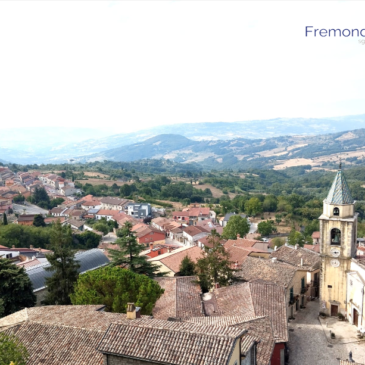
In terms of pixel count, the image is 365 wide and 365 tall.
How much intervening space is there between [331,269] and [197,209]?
62860 mm

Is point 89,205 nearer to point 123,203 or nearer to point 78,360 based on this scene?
point 123,203

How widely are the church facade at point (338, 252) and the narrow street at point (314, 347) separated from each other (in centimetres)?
201

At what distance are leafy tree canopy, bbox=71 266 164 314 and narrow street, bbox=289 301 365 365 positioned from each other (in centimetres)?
842

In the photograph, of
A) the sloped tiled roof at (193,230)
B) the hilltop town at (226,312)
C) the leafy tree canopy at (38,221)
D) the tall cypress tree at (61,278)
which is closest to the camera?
the hilltop town at (226,312)

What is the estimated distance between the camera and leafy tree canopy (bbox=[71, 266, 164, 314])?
19608 mm

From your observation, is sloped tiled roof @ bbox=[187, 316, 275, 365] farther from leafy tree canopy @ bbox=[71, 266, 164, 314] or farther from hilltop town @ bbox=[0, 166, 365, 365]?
leafy tree canopy @ bbox=[71, 266, 164, 314]

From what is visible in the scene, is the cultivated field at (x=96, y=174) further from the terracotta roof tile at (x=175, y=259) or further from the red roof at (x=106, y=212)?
the terracotta roof tile at (x=175, y=259)

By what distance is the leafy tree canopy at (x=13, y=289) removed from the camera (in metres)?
25.0

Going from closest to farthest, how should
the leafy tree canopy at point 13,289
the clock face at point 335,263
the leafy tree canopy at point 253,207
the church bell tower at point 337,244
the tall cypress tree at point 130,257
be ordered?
the leafy tree canopy at point 13,289
the church bell tower at point 337,244
the clock face at point 335,263
the tall cypress tree at point 130,257
the leafy tree canopy at point 253,207

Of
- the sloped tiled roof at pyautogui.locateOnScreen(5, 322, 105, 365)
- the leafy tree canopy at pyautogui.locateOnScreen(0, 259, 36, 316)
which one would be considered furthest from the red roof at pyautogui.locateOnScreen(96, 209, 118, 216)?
the sloped tiled roof at pyautogui.locateOnScreen(5, 322, 105, 365)

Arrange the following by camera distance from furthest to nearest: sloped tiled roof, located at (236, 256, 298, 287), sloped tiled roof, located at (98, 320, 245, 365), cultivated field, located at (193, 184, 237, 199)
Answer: cultivated field, located at (193, 184, 237, 199), sloped tiled roof, located at (236, 256, 298, 287), sloped tiled roof, located at (98, 320, 245, 365)

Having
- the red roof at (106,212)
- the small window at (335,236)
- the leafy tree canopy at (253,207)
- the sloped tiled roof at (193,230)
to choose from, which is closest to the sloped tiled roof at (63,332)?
the small window at (335,236)

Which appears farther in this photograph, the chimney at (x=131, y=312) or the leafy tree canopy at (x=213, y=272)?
the leafy tree canopy at (x=213, y=272)

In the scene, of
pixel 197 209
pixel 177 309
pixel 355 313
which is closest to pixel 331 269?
pixel 355 313
